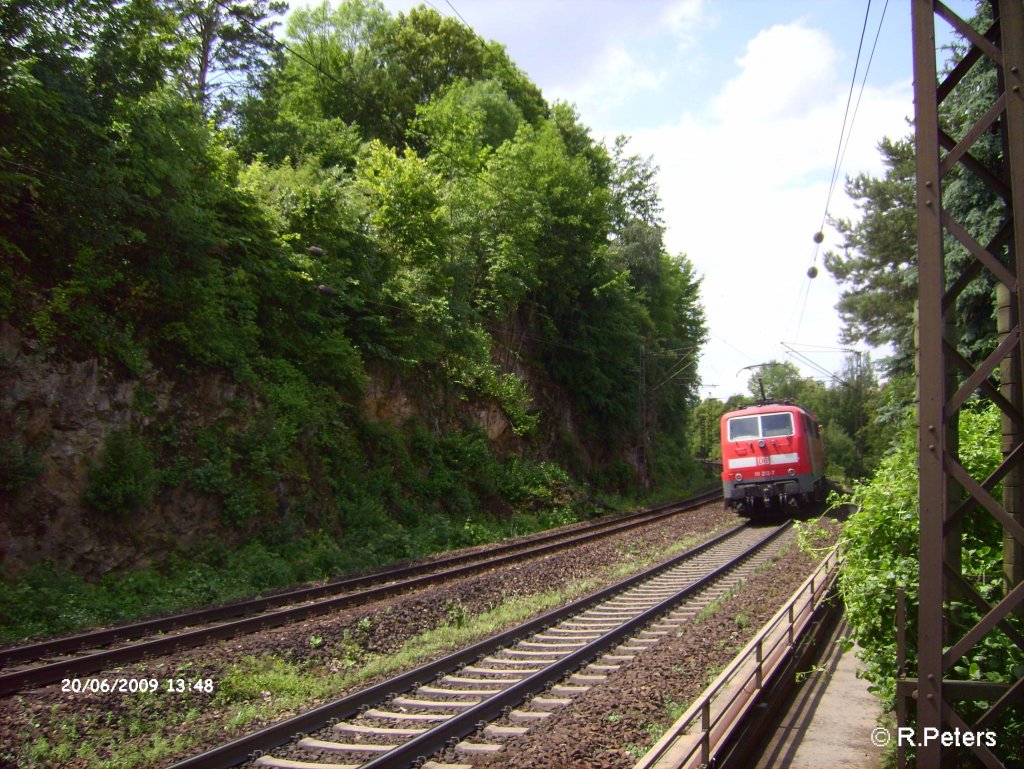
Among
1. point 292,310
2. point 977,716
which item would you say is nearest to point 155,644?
point 977,716

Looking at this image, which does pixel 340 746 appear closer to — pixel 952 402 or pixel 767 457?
pixel 952 402

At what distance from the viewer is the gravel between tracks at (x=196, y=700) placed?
6.11 meters

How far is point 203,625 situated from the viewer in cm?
1005

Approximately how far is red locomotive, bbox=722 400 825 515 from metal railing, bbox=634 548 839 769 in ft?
43.9

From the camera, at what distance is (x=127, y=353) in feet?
46.0

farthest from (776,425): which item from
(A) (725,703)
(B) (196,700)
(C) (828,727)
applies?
(B) (196,700)

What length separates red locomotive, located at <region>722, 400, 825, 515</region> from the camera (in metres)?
22.5

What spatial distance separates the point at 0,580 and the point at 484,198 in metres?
21.3

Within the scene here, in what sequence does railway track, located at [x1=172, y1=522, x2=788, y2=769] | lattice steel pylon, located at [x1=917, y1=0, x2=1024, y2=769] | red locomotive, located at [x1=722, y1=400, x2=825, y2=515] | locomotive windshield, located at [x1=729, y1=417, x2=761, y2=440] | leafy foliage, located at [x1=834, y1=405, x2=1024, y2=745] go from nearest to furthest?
lattice steel pylon, located at [x1=917, y1=0, x2=1024, y2=769]
leafy foliage, located at [x1=834, y1=405, x2=1024, y2=745]
railway track, located at [x1=172, y1=522, x2=788, y2=769]
red locomotive, located at [x1=722, y1=400, x2=825, y2=515]
locomotive windshield, located at [x1=729, y1=417, x2=761, y2=440]

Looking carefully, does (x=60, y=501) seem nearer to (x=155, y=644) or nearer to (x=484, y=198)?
(x=155, y=644)

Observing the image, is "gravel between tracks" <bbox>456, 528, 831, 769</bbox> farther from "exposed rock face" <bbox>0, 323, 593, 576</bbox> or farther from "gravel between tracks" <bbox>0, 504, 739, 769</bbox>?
"exposed rock face" <bbox>0, 323, 593, 576</bbox>

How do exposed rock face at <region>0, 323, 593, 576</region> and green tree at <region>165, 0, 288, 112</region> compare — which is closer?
exposed rock face at <region>0, 323, 593, 576</region>

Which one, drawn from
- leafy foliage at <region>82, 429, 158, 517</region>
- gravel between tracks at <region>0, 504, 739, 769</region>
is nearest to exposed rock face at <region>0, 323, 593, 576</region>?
leafy foliage at <region>82, 429, 158, 517</region>

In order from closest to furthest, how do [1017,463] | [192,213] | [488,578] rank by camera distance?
[1017,463] → [488,578] → [192,213]
